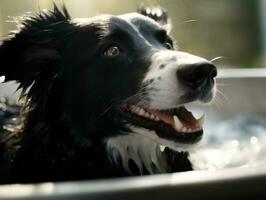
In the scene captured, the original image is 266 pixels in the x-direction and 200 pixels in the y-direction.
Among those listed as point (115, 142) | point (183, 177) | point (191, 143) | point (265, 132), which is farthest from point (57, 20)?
point (265, 132)

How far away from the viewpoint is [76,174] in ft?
4.75

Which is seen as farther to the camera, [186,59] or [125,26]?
[125,26]

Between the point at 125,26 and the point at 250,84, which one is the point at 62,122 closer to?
the point at 125,26

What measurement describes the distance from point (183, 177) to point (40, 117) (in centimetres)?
77

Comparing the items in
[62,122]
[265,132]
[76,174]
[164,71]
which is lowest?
[265,132]

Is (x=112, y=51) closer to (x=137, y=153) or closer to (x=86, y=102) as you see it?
(x=86, y=102)

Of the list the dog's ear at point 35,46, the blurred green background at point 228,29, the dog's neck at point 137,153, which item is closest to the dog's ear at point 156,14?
the dog's ear at point 35,46

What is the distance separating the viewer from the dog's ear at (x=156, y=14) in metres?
1.79

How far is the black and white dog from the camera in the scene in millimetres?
1372

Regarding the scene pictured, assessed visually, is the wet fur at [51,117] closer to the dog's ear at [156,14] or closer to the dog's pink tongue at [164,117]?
the dog's pink tongue at [164,117]

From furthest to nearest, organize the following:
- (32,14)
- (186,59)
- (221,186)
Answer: (32,14), (186,59), (221,186)

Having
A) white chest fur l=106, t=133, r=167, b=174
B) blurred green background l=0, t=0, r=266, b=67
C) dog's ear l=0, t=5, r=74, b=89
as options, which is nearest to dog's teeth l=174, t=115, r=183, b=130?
white chest fur l=106, t=133, r=167, b=174

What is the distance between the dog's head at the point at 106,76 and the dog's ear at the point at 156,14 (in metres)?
0.23

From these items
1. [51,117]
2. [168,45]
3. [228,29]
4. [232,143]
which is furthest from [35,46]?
[228,29]
